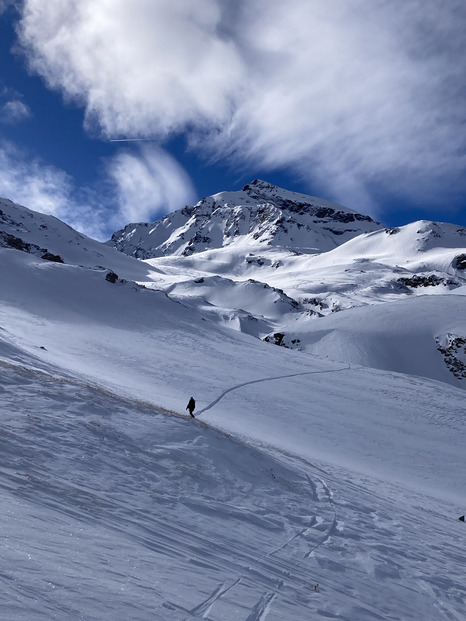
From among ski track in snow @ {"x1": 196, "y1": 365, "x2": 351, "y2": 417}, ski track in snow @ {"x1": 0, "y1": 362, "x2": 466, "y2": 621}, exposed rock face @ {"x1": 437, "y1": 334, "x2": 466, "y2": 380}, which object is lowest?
ski track in snow @ {"x1": 0, "y1": 362, "x2": 466, "y2": 621}

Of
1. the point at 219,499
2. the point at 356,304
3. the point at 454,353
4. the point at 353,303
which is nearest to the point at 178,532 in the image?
the point at 219,499

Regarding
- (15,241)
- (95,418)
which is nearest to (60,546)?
(95,418)

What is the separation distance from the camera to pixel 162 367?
35281 mm

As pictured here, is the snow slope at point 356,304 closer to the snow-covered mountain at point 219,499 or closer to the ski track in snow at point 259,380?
the ski track in snow at point 259,380

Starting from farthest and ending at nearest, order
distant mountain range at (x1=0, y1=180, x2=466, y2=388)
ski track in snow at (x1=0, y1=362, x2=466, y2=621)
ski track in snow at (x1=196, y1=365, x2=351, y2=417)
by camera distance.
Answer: distant mountain range at (x1=0, y1=180, x2=466, y2=388)
ski track in snow at (x1=196, y1=365, x2=351, y2=417)
ski track in snow at (x1=0, y1=362, x2=466, y2=621)

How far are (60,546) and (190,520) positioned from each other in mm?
3169

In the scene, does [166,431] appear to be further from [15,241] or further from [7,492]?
[15,241]

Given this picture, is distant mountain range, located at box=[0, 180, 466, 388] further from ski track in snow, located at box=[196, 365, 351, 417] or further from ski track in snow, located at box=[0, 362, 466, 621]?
ski track in snow, located at box=[0, 362, 466, 621]

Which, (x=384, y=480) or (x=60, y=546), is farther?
(x=384, y=480)

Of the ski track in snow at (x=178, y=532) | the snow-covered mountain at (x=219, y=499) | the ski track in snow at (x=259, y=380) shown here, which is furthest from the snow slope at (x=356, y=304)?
the ski track in snow at (x=178, y=532)

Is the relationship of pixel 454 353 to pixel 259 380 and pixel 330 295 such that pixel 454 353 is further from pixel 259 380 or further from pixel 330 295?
pixel 330 295

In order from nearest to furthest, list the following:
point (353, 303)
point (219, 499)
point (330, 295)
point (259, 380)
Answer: point (219, 499)
point (259, 380)
point (353, 303)
point (330, 295)

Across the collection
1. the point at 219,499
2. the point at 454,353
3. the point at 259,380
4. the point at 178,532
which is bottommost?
the point at 178,532

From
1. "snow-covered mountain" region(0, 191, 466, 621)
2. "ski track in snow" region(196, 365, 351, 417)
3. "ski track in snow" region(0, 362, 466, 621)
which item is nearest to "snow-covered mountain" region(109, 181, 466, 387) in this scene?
"ski track in snow" region(196, 365, 351, 417)
